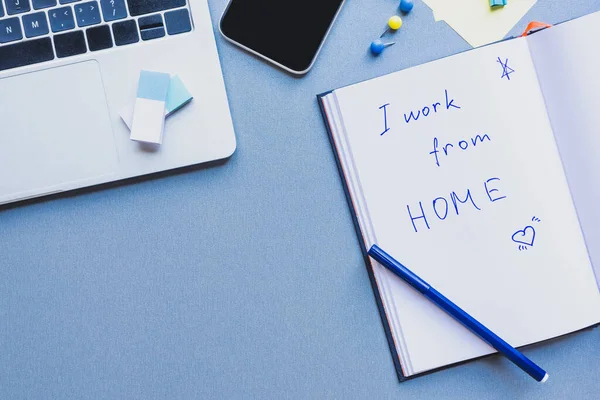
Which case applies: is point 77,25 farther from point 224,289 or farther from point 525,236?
point 525,236

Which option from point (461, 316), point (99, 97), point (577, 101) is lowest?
point (461, 316)

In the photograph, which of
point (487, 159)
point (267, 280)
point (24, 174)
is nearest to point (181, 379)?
point (267, 280)

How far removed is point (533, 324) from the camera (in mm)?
484

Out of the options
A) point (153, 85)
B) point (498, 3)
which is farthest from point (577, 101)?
point (153, 85)

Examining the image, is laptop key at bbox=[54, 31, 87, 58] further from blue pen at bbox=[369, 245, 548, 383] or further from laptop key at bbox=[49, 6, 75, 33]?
blue pen at bbox=[369, 245, 548, 383]

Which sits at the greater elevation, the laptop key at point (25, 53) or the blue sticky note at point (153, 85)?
the laptop key at point (25, 53)

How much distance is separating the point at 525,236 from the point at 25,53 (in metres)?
0.46

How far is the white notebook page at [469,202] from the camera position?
1.59 ft

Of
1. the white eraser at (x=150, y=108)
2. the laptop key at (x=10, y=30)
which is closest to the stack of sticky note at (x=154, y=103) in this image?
the white eraser at (x=150, y=108)

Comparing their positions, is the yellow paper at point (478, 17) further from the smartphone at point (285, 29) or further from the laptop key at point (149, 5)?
the laptop key at point (149, 5)

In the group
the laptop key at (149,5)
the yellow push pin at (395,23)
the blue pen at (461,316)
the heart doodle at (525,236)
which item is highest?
the laptop key at (149,5)

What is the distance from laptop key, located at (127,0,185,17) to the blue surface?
4 centimetres

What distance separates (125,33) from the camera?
467 millimetres

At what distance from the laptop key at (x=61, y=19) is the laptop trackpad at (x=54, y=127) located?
33 mm
